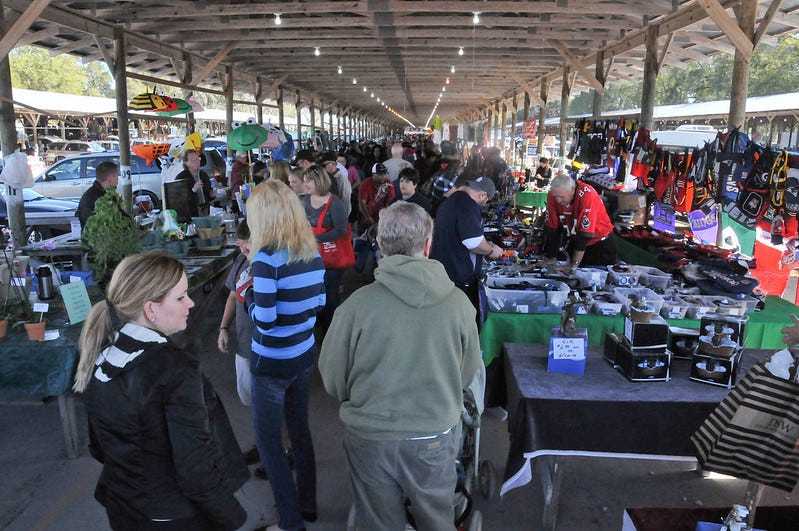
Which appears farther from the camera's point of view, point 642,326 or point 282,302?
point 642,326

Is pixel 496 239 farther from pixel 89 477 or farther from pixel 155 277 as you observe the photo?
pixel 155 277

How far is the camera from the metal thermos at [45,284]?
153 inches

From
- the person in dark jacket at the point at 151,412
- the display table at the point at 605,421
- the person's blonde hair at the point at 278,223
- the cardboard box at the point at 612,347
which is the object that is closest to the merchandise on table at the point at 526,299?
the cardboard box at the point at 612,347

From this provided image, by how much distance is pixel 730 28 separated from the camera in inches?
234

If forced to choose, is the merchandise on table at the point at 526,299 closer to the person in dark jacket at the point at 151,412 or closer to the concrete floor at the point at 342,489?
the concrete floor at the point at 342,489

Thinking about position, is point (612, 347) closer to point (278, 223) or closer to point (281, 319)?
point (281, 319)

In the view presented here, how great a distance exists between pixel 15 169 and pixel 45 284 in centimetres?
263

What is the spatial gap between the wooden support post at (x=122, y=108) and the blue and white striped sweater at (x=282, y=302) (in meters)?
6.52

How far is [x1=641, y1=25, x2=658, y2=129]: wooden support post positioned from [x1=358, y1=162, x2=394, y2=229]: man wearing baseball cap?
4005 millimetres

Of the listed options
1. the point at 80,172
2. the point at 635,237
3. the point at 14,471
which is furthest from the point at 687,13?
the point at 80,172

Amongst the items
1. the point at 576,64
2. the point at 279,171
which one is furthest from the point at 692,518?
the point at 576,64

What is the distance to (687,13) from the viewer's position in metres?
7.30

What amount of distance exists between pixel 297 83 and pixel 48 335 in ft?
57.9

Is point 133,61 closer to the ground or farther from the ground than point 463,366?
farther from the ground
